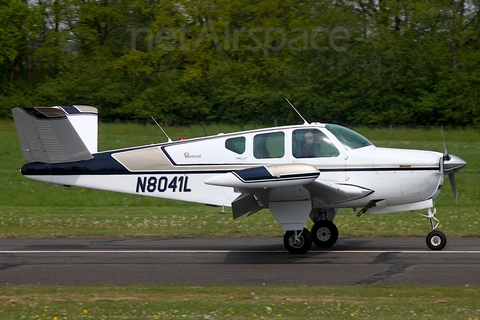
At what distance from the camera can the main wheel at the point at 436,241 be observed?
11.4 metres

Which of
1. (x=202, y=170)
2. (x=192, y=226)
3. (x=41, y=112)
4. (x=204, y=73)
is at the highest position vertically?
(x=204, y=73)

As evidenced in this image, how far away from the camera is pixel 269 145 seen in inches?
460

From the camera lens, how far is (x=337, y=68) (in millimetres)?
41031

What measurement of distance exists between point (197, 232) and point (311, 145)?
395 centimetres

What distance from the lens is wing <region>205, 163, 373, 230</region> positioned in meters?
10.2

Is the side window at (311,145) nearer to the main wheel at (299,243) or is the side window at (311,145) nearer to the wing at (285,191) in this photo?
the wing at (285,191)

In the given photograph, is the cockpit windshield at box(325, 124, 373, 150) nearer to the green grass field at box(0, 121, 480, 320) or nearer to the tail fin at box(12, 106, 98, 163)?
the green grass field at box(0, 121, 480, 320)

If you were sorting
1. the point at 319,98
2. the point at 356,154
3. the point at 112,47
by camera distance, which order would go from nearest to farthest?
the point at 356,154 < the point at 319,98 < the point at 112,47

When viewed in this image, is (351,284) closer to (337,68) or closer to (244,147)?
(244,147)

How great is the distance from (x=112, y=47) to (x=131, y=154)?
35063mm

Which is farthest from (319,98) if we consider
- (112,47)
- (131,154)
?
(131,154)

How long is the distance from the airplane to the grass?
7.88 feet

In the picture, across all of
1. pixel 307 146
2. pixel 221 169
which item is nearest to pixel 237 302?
pixel 221 169

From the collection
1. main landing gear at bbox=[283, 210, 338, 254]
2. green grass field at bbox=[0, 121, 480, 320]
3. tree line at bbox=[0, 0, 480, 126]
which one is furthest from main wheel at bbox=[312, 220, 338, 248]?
tree line at bbox=[0, 0, 480, 126]
